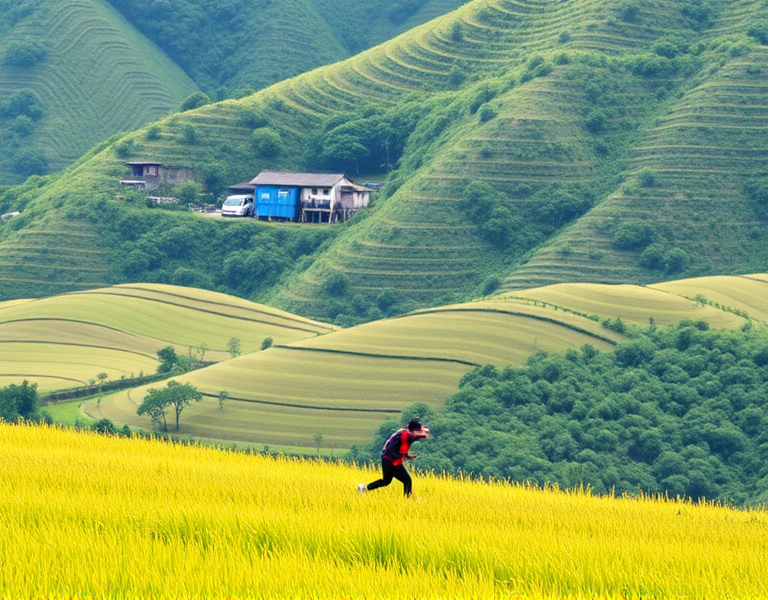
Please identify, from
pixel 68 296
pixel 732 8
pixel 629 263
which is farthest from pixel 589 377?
pixel 732 8

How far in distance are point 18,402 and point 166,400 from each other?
28.7 ft

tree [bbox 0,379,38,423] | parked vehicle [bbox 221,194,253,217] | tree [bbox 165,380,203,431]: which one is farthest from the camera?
parked vehicle [bbox 221,194,253,217]

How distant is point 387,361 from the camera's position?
79375mm

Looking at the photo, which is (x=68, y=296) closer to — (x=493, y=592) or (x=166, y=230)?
(x=166, y=230)

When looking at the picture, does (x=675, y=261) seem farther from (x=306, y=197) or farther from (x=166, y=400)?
(x=166, y=400)

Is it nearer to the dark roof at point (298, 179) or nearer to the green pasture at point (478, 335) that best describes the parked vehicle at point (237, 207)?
the dark roof at point (298, 179)

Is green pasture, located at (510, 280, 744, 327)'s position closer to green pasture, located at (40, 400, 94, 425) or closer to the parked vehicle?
green pasture, located at (40, 400, 94, 425)

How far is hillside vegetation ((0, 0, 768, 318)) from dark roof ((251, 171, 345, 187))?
20.8ft

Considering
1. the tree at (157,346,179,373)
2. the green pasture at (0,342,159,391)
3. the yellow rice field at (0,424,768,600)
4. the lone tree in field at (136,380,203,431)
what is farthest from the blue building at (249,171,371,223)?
the yellow rice field at (0,424,768,600)

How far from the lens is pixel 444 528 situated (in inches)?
647

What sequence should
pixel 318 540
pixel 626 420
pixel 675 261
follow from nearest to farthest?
pixel 318 540 < pixel 626 420 < pixel 675 261

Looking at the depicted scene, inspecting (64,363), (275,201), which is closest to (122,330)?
(64,363)

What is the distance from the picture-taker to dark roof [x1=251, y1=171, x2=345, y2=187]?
140625 mm

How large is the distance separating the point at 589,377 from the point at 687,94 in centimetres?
7265
